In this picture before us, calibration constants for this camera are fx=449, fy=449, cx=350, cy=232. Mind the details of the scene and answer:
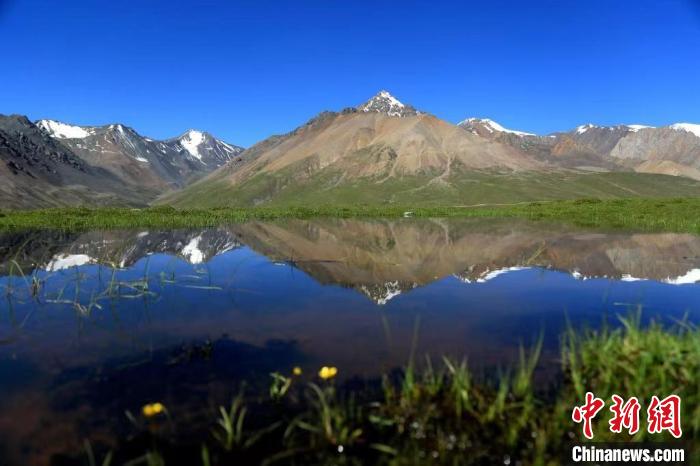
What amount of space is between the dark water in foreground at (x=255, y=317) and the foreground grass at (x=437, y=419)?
1127mm

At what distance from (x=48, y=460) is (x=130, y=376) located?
136 inches

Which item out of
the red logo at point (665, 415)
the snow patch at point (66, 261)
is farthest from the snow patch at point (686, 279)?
the snow patch at point (66, 261)

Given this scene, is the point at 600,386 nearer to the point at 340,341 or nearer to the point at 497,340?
the point at 497,340

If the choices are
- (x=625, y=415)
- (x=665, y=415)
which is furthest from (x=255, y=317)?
(x=665, y=415)

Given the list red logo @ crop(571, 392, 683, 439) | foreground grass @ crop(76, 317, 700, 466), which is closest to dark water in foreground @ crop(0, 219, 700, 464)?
foreground grass @ crop(76, 317, 700, 466)

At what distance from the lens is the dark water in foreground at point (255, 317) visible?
34.5 ft

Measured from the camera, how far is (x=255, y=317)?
57.3 ft

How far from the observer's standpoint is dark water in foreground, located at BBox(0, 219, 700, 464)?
1052 centimetres

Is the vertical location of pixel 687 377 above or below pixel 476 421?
above

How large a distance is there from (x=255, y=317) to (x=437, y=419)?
1022 centimetres

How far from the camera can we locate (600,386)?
959 cm

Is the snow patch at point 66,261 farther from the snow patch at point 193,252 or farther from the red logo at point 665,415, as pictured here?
the red logo at point 665,415

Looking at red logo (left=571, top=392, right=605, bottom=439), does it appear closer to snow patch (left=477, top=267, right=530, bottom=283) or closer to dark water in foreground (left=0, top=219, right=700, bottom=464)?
dark water in foreground (left=0, top=219, right=700, bottom=464)

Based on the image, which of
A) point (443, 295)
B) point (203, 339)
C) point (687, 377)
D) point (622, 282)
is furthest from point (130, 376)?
point (622, 282)
